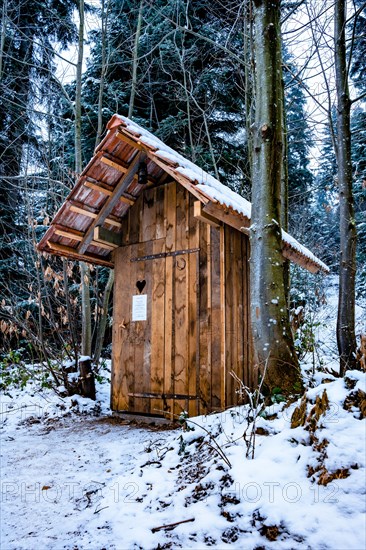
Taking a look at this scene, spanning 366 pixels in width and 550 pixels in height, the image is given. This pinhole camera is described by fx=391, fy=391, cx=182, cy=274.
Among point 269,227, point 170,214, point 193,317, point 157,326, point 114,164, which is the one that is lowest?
point 157,326

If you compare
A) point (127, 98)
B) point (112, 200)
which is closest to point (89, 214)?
point (112, 200)

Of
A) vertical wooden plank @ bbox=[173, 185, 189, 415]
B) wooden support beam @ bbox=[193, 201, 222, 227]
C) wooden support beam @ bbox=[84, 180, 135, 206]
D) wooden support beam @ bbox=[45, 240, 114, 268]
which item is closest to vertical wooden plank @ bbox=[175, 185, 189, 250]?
vertical wooden plank @ bbox=[173, 185, 189, 415]

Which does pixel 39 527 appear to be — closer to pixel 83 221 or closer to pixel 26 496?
pixel 26 496

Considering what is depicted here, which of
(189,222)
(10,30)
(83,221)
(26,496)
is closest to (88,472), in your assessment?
(26,496)

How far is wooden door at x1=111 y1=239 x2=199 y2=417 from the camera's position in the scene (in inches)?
214

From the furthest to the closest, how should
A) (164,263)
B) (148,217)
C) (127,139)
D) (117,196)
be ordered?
(148,217) → (117,196) → (164,263) → (127,139)

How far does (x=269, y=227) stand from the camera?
367 cm

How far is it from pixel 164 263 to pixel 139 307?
83cm

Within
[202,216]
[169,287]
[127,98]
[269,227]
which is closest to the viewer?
[269,227]

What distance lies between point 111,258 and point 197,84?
7.26m

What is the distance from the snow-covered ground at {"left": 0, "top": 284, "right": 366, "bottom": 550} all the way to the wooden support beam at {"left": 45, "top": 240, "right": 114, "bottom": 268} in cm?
333

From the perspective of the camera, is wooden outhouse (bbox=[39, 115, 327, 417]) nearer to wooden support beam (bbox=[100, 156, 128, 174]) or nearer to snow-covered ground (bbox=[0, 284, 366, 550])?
wooden support beam (bbox=[100, 156, 128, 174])

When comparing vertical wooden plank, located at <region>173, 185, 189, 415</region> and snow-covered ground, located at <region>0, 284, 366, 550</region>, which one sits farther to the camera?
vertical wooden plank, located at <region>173, 185, 189, 415</region>

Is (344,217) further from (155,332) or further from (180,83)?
(180,83)
